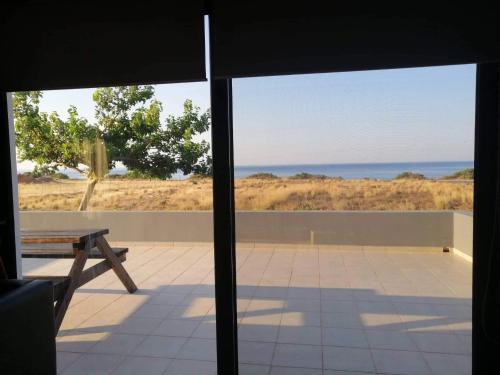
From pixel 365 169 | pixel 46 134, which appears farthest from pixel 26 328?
pixel 365 169

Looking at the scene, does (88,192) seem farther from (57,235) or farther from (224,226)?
(224,226)

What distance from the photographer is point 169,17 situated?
1.77 metres

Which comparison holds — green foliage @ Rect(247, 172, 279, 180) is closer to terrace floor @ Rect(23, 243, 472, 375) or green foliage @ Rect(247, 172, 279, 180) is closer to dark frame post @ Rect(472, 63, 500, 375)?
terrace floor @ Rect(23, 243, 472, 375)

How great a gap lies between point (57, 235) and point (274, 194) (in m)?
1.61

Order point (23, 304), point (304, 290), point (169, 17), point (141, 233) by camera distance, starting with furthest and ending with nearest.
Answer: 1. point (141, 233)
2. point (304, 290)
3. point (169, 17)
4. point (23, 304)

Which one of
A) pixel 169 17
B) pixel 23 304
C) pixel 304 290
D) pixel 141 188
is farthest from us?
pixel 141 188

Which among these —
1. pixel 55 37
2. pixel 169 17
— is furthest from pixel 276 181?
pixel 55 37

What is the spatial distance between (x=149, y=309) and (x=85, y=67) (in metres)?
1.84

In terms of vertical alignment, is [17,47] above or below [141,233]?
above

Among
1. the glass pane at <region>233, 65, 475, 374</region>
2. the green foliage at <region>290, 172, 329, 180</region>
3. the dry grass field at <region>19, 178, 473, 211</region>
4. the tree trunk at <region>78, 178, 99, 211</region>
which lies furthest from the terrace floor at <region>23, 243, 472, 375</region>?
the tree trunk at <region>78, 178, 99, 211</region>

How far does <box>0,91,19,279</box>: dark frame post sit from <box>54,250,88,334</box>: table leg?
1.55ft

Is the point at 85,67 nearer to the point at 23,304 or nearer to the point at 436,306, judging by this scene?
the point at 23,304

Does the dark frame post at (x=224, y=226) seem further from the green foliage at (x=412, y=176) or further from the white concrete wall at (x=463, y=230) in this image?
the white concrete wall at (x=463, y=230)

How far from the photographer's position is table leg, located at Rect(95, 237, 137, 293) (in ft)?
8.75
